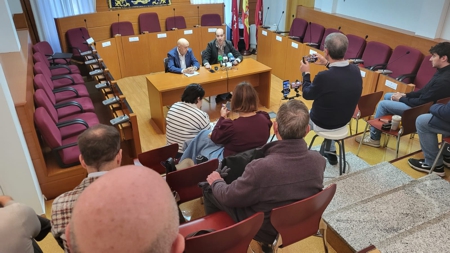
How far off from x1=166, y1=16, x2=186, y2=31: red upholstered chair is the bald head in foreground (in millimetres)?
6607

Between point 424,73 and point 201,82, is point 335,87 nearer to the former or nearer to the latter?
point 201,82

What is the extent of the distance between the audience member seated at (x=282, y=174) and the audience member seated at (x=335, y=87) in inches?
36.5

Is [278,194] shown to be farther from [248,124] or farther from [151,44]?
[151,44]

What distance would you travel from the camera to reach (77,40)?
602cm

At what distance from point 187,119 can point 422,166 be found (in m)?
2.32

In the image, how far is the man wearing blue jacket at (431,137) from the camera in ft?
9.67

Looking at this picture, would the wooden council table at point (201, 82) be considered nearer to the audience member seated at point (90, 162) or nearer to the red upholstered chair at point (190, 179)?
the red upholstered chair at point (190, 179)

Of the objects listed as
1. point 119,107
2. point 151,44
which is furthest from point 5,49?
point 151,44

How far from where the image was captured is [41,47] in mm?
5504

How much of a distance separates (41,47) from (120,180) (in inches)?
225

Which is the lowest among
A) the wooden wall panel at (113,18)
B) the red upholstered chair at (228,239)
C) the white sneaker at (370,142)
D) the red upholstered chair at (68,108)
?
the white sneaker at (370,142)

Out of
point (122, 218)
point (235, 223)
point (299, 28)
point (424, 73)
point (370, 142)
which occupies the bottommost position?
point (370, 142)

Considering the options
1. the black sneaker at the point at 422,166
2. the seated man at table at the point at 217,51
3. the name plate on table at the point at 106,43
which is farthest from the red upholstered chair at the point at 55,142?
the black sneaker at the point at 422,166

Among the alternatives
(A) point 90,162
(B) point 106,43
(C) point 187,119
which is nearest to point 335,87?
(C) point 187,119
